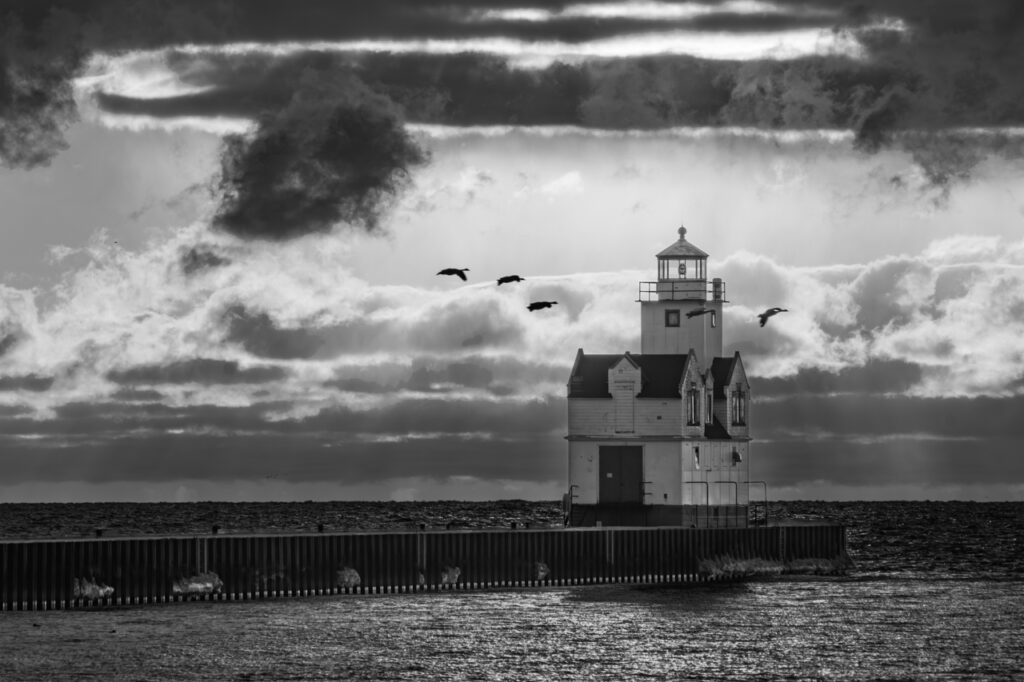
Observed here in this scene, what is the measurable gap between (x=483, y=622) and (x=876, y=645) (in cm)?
1229

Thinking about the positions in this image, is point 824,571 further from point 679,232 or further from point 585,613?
point 585,613

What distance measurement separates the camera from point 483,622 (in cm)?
5825

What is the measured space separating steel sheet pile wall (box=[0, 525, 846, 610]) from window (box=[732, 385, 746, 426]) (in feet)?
14.8

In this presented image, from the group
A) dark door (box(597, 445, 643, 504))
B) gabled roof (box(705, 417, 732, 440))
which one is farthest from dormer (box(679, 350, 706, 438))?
dark door (box(597, 445, 643, 504))

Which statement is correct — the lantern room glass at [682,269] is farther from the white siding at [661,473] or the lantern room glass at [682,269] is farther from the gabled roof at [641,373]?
the white siding at [661,473]

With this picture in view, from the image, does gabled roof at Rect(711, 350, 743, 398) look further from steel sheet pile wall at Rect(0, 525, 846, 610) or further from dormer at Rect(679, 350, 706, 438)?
steel sheet pile wall at Rect(0, 525, 846, 610)

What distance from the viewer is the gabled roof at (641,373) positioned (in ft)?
232

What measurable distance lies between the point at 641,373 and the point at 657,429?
7.56 ft

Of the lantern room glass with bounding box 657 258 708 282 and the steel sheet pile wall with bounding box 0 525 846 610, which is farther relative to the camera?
the lantern room glass with bounding box 657 258 708 282

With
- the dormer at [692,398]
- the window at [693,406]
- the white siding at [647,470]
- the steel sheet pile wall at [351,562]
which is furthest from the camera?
the window at [693,406]

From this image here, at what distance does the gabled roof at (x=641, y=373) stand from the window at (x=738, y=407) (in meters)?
4.35

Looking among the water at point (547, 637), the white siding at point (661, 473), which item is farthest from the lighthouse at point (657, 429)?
the water at point (547, 637)

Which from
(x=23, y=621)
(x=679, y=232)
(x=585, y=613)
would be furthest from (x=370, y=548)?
(x=679, y=232)

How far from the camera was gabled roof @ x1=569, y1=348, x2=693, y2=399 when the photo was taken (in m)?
70.8
